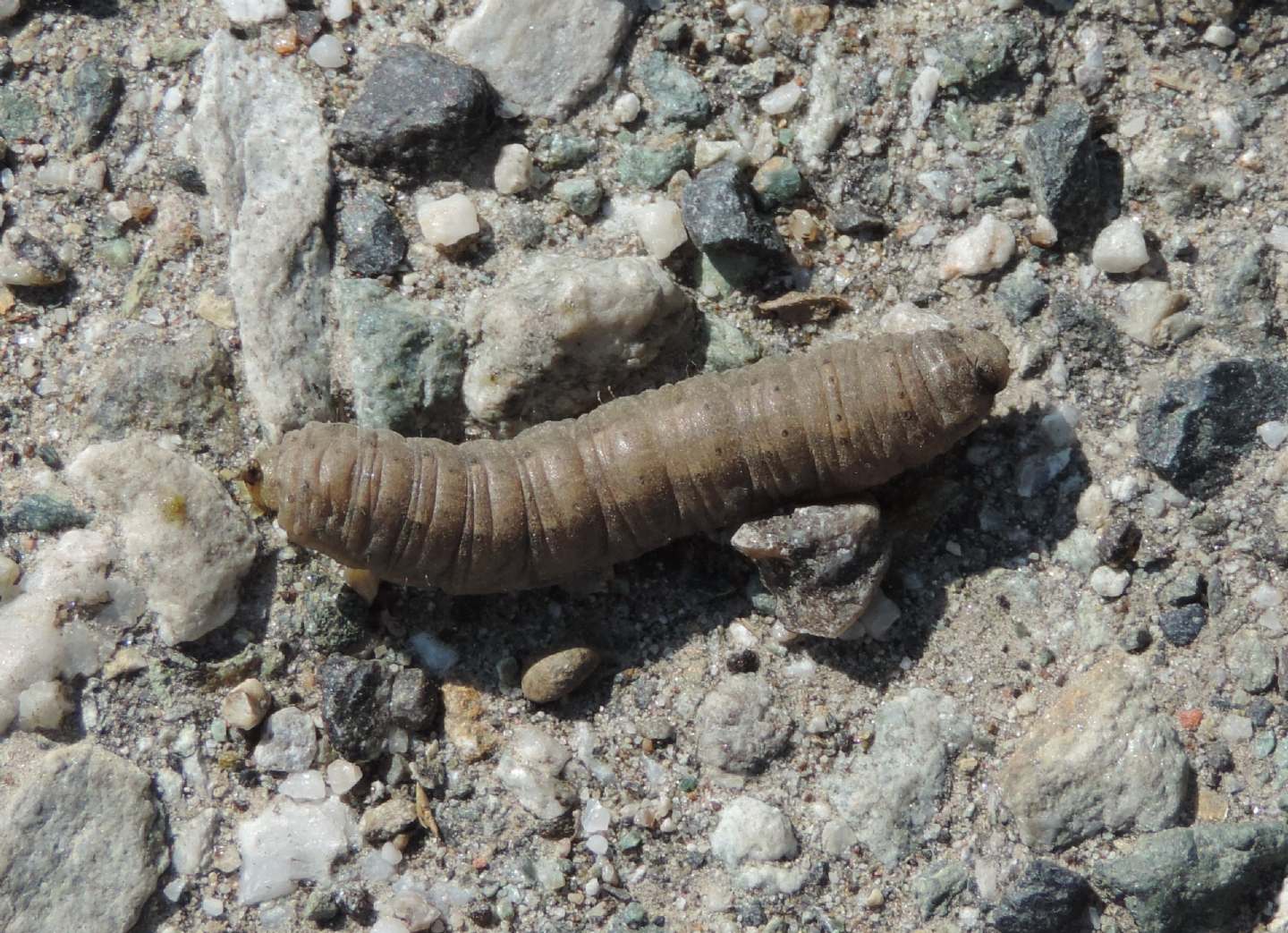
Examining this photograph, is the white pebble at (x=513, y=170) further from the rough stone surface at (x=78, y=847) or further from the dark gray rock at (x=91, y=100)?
the rough stone surface at (x=78, y=847)

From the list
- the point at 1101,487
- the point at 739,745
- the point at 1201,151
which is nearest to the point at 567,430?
the point at 739,745

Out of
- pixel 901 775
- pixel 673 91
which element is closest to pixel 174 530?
pixel 673 91

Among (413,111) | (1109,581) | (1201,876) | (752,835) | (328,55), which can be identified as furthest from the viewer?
(328,55)

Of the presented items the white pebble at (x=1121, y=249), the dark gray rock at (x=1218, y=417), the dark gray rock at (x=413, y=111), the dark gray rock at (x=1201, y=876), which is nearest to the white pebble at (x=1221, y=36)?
the white pebble at (x=1121, y=249)

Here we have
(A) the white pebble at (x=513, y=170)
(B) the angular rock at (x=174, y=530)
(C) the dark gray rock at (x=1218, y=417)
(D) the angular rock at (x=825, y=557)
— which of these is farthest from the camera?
(A) the white pebble at (x=513, y=170)

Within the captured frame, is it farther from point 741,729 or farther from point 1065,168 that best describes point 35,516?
point 1065,168

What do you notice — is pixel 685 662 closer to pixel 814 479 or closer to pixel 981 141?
pixel 814 479

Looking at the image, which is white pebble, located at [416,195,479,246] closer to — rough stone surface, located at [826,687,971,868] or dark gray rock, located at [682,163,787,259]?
dark gray rock, located at [682,163,787,259]
